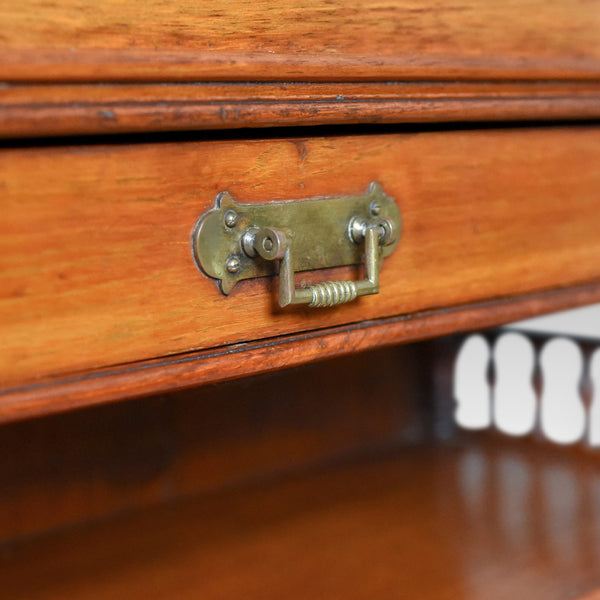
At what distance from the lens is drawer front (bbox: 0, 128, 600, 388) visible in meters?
0.39

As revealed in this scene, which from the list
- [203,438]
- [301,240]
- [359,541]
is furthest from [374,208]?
[203,438]

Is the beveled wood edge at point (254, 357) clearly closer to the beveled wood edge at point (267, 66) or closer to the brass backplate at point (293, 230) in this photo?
the brass backplate at point (293, 230)

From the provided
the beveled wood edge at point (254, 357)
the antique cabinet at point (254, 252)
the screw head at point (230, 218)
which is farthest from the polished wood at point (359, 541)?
the screw head at point (230, 218)

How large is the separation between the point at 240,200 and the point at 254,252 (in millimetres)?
29

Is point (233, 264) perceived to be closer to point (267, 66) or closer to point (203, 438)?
point (267, 66)

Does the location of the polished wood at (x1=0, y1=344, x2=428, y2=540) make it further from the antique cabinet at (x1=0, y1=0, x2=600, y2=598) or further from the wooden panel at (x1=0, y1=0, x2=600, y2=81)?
the wooden panel at (x1=0, y1=0, x2=600, y2=81)

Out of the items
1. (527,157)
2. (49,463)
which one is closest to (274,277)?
(527,157)

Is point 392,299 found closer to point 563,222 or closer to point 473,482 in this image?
point 563,222

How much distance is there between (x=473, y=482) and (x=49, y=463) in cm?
46

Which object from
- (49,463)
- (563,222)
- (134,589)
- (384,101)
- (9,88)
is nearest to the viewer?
(9,88)

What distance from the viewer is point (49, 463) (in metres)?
0.85

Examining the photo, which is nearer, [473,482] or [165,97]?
[165,97]

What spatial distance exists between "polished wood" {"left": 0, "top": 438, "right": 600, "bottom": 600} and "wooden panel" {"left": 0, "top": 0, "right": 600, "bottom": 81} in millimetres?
415

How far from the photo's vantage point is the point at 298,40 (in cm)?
46
